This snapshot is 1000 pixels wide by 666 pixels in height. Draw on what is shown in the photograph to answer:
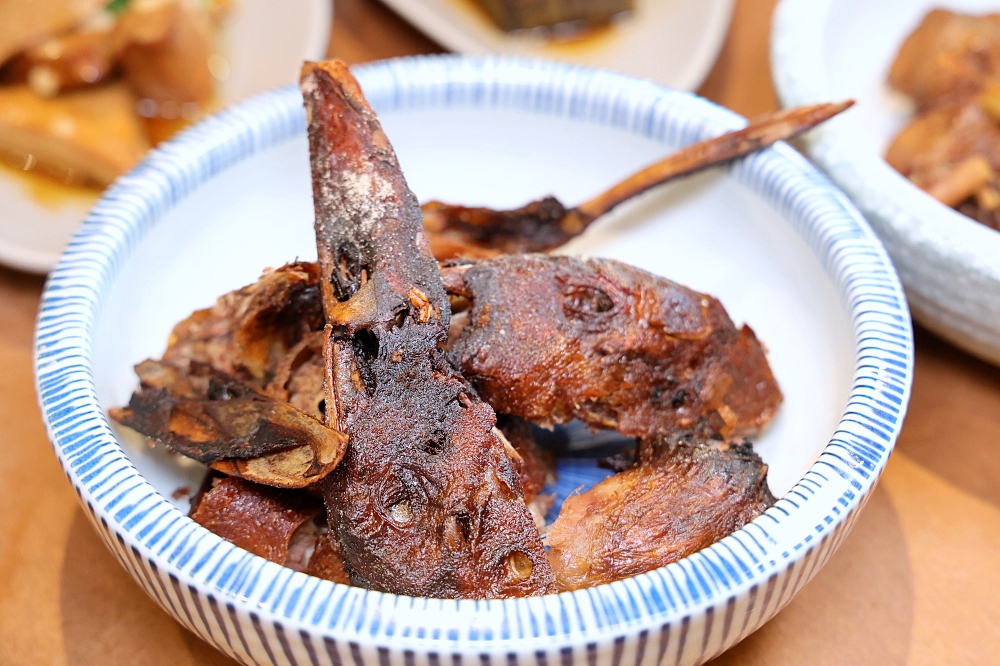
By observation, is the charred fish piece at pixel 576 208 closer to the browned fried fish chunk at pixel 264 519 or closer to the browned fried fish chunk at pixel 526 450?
the browned fried fish chunk at pixel 526 450

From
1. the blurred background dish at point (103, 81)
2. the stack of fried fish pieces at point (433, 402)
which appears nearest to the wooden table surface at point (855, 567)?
the stack of fried fish pieces at point (433, 402)

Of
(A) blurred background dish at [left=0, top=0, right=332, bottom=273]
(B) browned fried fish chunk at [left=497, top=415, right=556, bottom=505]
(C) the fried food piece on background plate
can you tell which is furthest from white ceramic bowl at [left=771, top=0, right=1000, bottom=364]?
(C) the fried food piece on background plate

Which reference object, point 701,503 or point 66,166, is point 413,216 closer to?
point 701,503

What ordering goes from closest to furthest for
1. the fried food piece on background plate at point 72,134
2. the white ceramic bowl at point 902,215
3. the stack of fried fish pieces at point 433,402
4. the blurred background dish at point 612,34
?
the stack of fried fish pieces at point 433,402 < the white ceramic bowl at point 902,215 < the fried food piece on background plate at point 72,134 < the blurred background dish at point 612,34

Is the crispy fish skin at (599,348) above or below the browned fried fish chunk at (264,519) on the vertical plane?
above

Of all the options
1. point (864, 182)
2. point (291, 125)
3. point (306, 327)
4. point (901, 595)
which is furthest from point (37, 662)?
point (864, 182)
